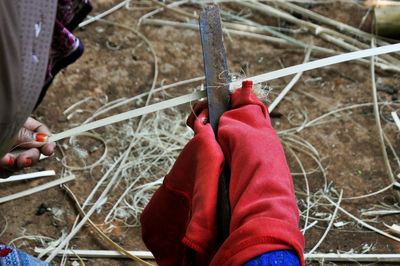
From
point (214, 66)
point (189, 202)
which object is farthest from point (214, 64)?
point (189, 202)

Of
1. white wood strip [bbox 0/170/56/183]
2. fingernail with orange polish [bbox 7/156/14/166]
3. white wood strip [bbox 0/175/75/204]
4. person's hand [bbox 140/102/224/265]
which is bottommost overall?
white wood strip [bbox 0/175/75/204]

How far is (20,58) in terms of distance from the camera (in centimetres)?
93

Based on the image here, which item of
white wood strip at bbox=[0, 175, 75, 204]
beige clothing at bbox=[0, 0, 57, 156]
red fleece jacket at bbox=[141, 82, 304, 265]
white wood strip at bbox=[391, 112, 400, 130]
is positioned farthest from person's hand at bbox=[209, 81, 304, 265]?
white wood strip at bbox=[391, 112, 400, 130]

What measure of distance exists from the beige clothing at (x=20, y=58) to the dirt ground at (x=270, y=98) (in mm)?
1052

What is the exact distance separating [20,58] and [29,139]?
0.88 metres

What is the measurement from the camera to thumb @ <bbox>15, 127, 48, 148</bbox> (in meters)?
1.71

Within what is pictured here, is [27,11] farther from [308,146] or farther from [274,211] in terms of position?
[308,146]

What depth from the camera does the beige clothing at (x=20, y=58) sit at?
891mm

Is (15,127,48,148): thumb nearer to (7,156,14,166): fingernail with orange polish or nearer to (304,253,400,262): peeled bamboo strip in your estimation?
(7,156,14,166): fingernail with orange polish

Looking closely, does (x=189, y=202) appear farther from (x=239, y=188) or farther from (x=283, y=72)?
(x=283, y=72)

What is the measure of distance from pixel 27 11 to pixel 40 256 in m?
1.25

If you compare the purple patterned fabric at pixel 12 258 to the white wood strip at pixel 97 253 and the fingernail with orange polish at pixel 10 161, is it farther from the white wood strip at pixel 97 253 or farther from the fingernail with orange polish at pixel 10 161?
the white wood strip at pixel 97 253

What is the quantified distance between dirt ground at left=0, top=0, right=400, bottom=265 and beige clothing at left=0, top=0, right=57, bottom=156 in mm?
1052

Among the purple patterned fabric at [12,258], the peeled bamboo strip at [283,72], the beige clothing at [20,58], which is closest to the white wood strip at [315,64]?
the peeled bamboo strip at [283,72]
